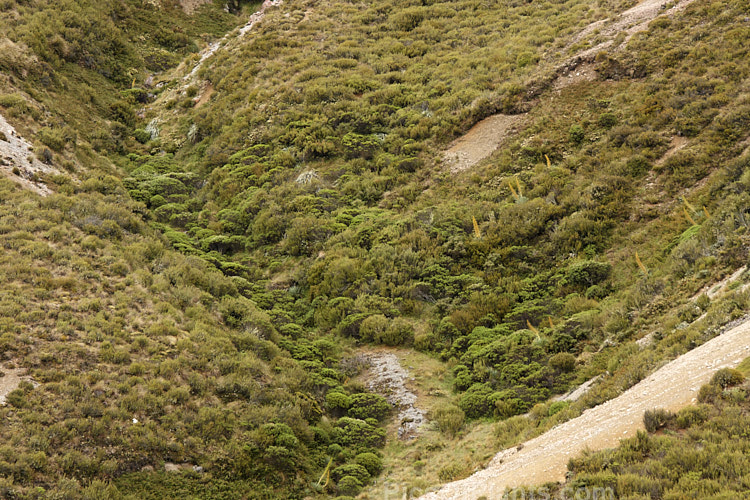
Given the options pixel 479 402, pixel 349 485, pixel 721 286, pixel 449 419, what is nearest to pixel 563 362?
pixel 479 402

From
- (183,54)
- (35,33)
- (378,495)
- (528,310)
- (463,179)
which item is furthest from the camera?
(183,54)

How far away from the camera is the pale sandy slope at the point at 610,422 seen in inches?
349

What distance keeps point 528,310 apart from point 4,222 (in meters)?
16.1

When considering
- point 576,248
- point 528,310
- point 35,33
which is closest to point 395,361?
point 528,310

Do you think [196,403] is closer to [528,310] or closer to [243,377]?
[243,377]

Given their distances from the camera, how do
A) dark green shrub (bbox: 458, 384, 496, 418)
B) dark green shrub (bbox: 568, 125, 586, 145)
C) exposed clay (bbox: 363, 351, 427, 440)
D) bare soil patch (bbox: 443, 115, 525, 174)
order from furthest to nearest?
bare soil patch (bbox: 443, 115, 525, 174) → dark green shrub (bbox: 568, 125, 586, 145) → exposed clay (bbox: 363, 351, 427, 440) → dark green shrub (bbox: 458, 384, 496, 418)

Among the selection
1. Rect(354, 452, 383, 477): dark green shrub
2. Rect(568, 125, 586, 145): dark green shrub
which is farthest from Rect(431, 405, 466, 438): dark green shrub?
Rect(568, 125, 586, 145): dark green shrub

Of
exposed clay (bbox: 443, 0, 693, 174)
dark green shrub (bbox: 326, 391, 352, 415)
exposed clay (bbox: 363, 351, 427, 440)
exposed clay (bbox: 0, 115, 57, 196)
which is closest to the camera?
exposed clay (bbox: 363, 351, 427, 440)

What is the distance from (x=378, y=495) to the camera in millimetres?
12531

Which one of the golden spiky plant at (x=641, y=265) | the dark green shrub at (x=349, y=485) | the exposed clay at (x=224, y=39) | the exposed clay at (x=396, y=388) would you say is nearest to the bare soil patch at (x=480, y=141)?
the golden spiky plant at (x=641, y=265)

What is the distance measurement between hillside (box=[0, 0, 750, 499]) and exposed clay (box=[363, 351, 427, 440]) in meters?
0.18

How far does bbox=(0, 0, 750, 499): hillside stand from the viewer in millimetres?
12227

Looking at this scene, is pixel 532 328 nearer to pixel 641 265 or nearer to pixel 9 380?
pixel 641 265

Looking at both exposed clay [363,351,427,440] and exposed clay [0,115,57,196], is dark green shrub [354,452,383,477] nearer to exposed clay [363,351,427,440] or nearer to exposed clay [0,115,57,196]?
exposed clay [363,351,427,440]
